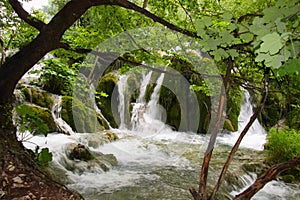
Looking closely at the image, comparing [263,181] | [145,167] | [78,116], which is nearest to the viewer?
[263,181]

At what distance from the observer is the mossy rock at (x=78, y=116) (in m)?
7.95

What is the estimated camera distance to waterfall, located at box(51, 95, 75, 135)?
7.01 metres

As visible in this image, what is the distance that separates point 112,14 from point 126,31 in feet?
1.03

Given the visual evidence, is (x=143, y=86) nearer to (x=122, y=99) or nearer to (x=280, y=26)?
(x=122, y=99)

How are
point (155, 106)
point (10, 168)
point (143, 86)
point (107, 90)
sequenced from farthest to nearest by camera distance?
point (143, 86) → point (155, 106) → point (107, 90) → point (10, 168)

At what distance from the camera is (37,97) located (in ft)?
25.4

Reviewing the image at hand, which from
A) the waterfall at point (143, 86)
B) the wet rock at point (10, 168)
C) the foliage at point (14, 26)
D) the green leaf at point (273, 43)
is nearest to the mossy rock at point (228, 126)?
the waterfall at point (143, 86)

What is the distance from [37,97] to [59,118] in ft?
3.34

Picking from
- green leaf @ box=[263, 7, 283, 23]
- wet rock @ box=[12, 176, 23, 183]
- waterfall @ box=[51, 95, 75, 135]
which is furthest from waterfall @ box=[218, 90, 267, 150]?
green leaf @ box=[263, 7, 283, 23]

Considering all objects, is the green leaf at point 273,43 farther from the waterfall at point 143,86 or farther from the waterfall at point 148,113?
the waterfall at point 143,86

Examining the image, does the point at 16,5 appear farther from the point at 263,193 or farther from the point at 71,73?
the point at 263,193

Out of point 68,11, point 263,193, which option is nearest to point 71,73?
point 68,11

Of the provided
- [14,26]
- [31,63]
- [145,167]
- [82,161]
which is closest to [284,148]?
[145,167]

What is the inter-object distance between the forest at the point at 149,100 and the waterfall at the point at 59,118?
5cm
